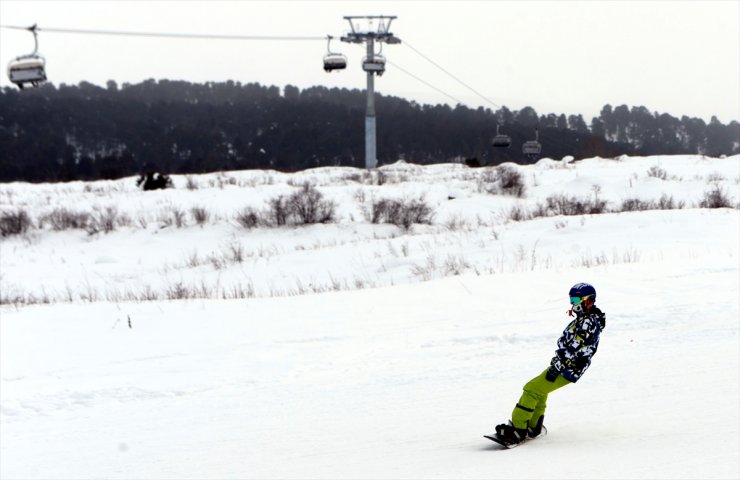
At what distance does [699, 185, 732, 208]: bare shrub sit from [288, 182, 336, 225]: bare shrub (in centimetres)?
1270

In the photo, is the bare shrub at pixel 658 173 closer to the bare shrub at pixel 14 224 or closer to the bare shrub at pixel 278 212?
the bare shrub at pixel 278 212

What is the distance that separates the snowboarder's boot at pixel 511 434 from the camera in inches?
224

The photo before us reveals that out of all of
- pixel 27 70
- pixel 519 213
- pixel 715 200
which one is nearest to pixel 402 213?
pixel 519 213

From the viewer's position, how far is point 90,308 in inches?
449

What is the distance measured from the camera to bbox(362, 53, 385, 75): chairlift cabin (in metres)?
40.1

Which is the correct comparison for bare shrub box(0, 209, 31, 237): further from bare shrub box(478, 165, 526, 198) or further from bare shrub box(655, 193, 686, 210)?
bare shrub box(655, 193, 686, 210)

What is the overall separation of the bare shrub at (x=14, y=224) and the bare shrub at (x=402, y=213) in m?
12.7

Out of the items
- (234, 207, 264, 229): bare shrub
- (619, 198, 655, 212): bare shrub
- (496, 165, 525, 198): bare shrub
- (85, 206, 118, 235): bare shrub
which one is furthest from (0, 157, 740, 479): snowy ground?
(496, 165, 525, 198): bare shrub

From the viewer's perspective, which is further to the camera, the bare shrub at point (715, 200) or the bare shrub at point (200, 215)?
the bare shrub at point (200, 215)

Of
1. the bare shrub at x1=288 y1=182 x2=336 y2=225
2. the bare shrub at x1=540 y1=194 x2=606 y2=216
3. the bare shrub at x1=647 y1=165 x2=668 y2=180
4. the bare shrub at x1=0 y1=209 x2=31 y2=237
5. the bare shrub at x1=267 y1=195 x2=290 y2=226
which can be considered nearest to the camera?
the bare shrub at x1=540 y1=194 x2=606 y2=216

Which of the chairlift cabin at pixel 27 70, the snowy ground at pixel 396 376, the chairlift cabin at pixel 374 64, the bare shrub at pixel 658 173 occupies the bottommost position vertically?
the snowy ground at pixel 396 376

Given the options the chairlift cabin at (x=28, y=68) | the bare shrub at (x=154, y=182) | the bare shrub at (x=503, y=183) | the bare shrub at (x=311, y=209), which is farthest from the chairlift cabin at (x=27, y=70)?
the bare shrub at (x=503, y=183)

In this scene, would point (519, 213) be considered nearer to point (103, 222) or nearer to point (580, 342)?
point (103, 222)

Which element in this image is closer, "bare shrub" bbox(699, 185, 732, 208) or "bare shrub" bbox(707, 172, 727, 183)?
"bare shrub" bbox(699, 185, 732, 208)
